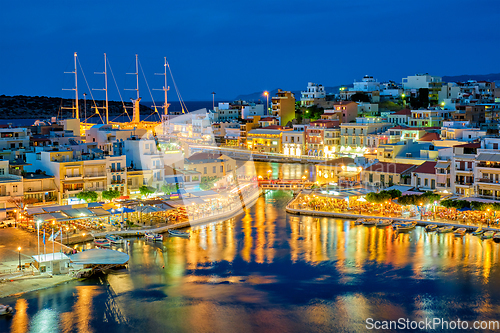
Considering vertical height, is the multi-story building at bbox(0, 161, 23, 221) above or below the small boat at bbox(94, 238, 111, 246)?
above

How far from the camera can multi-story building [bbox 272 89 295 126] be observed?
43844mm

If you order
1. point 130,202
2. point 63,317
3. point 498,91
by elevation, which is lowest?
point 63,317

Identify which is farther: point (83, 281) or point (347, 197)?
point (347, 197)

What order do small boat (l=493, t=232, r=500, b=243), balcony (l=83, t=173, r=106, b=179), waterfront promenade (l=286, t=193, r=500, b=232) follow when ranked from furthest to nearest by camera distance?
balcony (l=83, t=173, r=106, b=179) → waterfront promenade (l=286, t=193, r=500, b=232) → small boat (l=493, t=232, r=500, b=243)

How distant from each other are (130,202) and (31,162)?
175 inches

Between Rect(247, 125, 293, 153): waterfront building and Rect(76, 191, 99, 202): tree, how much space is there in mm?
20872

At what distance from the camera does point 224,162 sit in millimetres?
24000

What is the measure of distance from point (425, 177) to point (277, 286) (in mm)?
10647

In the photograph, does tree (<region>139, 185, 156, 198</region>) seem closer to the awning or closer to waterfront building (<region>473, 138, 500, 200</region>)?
waterfront building (<region>473, 138, 500, 200</region>)

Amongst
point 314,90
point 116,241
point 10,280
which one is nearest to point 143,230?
point 116,241

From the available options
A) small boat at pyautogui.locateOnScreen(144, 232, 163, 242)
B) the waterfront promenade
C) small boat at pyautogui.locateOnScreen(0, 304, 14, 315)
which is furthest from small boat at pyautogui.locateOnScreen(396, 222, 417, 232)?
small boat at pyautogui.locateOnScreen(0, 304, 14, 315)

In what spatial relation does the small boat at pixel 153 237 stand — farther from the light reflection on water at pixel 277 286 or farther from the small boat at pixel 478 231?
the small boat at pixel 478 231

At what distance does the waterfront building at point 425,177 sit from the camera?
69.7 feet

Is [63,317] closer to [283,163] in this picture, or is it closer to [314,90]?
[283,163]
